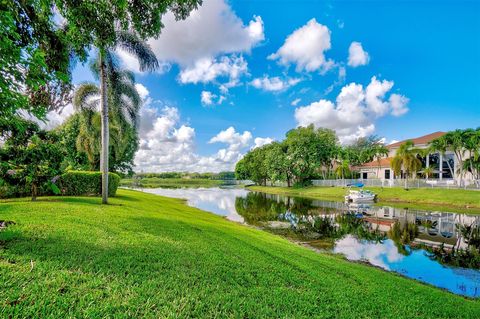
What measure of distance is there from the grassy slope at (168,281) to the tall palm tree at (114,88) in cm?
744

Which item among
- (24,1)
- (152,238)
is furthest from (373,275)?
(24,1)

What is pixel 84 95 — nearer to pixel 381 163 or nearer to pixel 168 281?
pixel 168 281

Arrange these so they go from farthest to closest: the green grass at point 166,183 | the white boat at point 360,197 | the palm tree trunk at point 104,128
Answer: the green grass at point 166,183 < the white boat at point 360,197 < the palm tree trunk at point 104,128

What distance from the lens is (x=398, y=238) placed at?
1356 centimetres

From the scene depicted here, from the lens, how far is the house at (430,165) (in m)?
36.6

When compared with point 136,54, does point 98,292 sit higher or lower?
lower

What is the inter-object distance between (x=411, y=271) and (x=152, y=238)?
9.20 meters

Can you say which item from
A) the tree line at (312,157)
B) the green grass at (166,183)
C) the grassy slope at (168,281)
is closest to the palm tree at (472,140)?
the tree line at (312,157)

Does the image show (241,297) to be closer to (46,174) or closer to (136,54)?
(46,174)

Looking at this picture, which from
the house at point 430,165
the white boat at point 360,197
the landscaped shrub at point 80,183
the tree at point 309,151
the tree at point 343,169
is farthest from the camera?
the tree at point 309,151

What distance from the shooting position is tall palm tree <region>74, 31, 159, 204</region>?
525 inches

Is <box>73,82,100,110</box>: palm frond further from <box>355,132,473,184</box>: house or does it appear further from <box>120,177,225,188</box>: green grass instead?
<box>120,177,225,188</box>: green grass

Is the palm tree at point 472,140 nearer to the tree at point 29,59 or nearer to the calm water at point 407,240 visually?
the calm water at point 407,240

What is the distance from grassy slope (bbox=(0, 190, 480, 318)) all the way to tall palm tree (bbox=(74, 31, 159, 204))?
744cm
